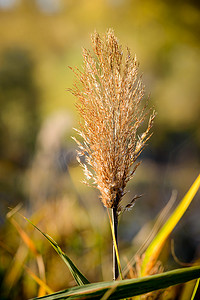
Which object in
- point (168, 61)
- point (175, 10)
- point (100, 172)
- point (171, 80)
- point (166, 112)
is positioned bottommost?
point (100, 172)

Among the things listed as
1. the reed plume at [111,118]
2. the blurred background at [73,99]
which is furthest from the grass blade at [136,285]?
the blurred background at [73,99]

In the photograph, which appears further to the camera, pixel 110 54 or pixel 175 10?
pixel 175 10

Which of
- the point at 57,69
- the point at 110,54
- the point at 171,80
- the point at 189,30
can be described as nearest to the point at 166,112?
the point at 171,80

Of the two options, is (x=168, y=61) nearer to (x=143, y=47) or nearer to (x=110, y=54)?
(x=143, y=47)

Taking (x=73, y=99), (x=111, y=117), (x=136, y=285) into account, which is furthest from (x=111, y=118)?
(x=73, y=99)

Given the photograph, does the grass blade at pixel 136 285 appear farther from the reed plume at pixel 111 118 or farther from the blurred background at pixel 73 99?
the blurred background at pixel 73 99

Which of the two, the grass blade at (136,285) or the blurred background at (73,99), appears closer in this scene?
the grass blade at (136,285)
